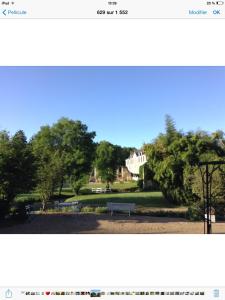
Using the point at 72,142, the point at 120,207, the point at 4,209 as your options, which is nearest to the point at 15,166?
the point at 4,209

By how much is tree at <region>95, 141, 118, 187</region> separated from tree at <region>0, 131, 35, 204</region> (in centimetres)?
2153

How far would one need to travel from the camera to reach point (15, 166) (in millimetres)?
9328

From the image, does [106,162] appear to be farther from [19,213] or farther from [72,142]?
[19,213]

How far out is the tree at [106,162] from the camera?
31609 millimetres

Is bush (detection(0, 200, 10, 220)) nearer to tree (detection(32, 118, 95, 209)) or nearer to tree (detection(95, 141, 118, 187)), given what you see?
tree (detection(32, 118, 95, 209))

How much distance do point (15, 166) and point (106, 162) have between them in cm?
2360

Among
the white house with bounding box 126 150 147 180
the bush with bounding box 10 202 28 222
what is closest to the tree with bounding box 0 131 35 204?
the bush with bounding box 10 202 28 222
